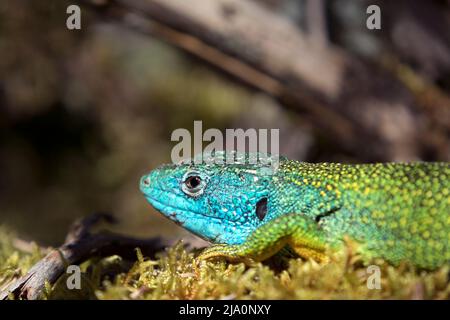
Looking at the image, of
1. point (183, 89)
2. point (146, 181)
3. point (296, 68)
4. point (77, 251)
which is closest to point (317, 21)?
point (296, 68)

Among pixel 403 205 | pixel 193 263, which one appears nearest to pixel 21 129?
pixel 193 263

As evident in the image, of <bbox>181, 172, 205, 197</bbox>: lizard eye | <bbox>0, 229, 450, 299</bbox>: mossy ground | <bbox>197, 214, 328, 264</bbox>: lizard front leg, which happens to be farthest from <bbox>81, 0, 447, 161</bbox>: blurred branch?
<bbox>197, 214, 328, 264</bbox>: lizard front leg

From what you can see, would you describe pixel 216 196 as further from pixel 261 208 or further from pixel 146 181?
pixel 146 181

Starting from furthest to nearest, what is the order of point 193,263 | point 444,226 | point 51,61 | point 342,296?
point 51,61, point 193,263, point 444,226, point 342,296

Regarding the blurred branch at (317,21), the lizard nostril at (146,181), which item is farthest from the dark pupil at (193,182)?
the blurred branch at (317,21)

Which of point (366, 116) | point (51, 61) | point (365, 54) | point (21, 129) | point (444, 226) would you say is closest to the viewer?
point (444, 226)

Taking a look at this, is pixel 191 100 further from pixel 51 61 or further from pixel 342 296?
pixel 342 296
